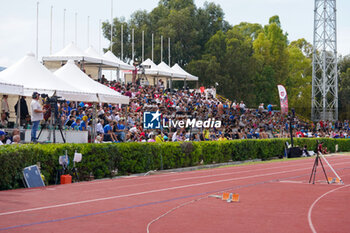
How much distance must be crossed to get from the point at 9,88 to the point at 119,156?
4.72m

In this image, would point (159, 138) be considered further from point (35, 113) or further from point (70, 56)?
point (70, 56)

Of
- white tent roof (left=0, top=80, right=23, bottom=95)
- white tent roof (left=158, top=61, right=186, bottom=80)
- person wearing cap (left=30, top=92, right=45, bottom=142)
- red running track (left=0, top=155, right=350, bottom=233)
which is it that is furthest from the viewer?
white tent roof (left=158, top=61, right=186, bottom=80)

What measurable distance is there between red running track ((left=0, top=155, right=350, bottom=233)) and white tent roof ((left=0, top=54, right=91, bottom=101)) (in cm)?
478

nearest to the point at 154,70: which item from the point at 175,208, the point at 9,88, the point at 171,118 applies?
the point at 171,118

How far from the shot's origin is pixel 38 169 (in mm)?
14805

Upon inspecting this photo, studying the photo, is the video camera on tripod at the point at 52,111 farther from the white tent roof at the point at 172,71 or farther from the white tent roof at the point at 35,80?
the white tent roof at the point at 172,71

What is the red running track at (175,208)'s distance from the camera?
8.49m

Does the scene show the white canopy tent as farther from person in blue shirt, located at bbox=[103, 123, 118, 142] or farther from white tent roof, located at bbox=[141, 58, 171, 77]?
person in blue shirt, located at bbox=[103, 123, 118, 142]

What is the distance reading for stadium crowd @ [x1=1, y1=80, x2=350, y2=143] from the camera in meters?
23.1

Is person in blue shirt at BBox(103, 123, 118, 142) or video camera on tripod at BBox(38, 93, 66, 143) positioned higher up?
video camera on tripod at BBox(38, 93, 66, 143)

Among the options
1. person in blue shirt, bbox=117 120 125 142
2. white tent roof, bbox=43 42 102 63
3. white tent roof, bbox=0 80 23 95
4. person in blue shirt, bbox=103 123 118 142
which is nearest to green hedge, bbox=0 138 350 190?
person in blue shirt, bbox=103 123 118 142

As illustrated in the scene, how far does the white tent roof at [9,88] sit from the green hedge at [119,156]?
2.40m

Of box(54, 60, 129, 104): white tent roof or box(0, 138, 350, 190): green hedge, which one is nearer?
box(0, 138, 350, 190): green hedge

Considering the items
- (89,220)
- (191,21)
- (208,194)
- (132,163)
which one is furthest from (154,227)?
(191,21)
